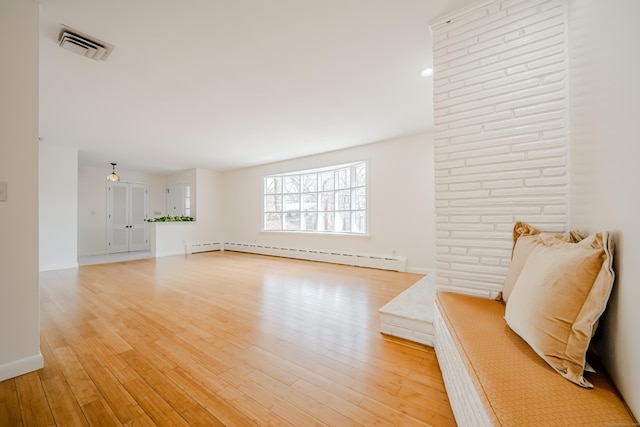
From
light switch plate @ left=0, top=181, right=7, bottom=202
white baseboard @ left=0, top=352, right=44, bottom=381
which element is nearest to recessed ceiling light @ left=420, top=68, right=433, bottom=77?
light switch plate @ left=0, top=181, right=7, bottom=202

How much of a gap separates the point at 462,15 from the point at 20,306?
376 cm

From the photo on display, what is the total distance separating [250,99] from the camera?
10.6 ft

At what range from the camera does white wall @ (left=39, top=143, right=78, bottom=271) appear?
16.2ft

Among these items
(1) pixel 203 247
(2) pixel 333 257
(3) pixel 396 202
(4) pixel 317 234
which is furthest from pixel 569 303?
(1) pixel 203 247

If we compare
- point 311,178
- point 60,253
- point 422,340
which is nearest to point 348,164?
point 311,178

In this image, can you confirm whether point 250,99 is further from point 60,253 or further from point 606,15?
point 60,253

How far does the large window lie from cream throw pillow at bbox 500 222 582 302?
12.0ft

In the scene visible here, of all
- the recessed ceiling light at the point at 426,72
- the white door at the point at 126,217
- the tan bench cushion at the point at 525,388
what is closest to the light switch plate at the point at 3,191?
the tan bench cushion at the point at 525,388

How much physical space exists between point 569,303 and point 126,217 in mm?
9911

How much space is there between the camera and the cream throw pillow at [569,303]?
923 millimetres

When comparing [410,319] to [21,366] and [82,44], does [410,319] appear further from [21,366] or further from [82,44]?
[82,44]

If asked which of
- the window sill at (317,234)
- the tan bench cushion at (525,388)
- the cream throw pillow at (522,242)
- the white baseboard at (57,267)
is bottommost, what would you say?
the white baseboard at (57,267)

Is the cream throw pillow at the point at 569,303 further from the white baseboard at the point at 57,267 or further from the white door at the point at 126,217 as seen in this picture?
the white door at the point at 126,217

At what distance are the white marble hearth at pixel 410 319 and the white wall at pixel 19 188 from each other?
2572mm
